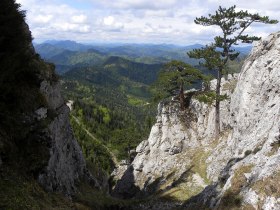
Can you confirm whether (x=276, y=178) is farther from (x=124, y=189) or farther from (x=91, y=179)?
(x=124, y=189)

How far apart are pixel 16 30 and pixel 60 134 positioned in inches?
495

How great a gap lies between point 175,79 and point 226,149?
53.8ft

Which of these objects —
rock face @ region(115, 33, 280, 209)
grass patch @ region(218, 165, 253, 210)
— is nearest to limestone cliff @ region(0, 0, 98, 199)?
grass patch @ region(218, 165, 253, 210)

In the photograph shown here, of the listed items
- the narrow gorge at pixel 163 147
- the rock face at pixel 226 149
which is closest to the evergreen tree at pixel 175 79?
the rock face at pixel 226 149

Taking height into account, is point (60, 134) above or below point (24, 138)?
below

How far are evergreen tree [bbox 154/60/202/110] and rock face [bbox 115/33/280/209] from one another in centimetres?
338

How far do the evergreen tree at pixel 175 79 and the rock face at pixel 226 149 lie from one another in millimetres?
3381

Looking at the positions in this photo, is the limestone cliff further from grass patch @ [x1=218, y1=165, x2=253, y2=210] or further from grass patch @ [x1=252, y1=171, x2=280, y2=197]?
grass patch @ [x1=252, y1=171, x2=280, y2=197]

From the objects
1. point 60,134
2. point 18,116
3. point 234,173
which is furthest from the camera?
point 60,134

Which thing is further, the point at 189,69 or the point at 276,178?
the point at 189,69

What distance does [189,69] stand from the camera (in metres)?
54.6

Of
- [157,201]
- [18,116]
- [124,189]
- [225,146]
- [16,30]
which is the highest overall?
[16,30]

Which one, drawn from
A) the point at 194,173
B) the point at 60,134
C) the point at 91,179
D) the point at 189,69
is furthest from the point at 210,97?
the point at 60,134

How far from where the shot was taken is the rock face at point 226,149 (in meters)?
25.2
